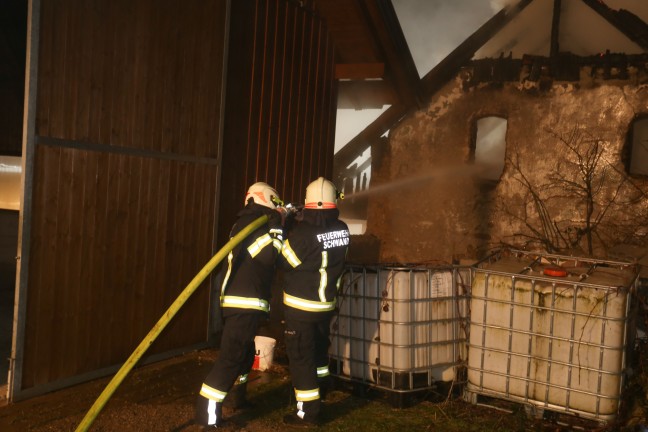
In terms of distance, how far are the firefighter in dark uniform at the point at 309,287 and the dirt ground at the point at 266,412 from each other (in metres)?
0.37

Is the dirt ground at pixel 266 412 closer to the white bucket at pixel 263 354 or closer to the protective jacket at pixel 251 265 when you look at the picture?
the white bucket at pixel 263 354

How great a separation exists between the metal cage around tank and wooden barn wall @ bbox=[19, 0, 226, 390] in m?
2.11

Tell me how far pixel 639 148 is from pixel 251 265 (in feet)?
31.3

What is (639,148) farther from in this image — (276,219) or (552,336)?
(276,219)

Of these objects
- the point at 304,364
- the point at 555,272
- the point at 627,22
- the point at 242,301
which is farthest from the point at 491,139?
the point at 242,301

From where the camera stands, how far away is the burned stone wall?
1005cm

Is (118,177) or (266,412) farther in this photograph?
(118,177)

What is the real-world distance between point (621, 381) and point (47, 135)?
5.23 m

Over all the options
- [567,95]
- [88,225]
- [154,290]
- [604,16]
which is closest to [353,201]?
[567,95]

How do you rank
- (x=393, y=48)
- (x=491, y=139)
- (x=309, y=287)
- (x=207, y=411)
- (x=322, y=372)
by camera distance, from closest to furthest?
(x=207, y=411), (x=309, y=287), (x=322, y=372), (x=393, y=48), (x=491, y=139)

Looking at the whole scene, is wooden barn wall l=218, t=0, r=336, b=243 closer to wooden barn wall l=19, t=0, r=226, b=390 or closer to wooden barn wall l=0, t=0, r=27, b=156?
wooden barn wall l=19, t=0, r=226, b=390

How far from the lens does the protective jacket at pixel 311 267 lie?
187 inches

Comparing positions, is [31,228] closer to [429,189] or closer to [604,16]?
[429,189]

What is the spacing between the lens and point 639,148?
36.1 ft
